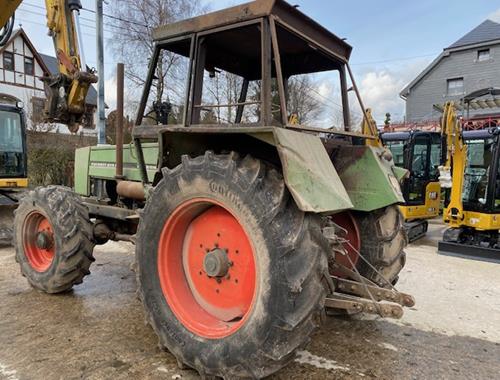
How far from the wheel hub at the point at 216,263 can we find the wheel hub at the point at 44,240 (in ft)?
7.50

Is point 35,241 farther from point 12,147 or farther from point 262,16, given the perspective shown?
point 12,147

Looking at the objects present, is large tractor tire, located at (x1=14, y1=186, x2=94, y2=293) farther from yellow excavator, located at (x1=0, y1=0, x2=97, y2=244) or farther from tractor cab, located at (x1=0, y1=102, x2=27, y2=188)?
tractor cab, located at (x1=0, y1=102, x2=27, y2=188)

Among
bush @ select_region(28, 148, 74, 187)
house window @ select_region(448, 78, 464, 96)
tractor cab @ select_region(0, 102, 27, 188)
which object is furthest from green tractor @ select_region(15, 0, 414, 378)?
house window @ select_region(448, 78, 464, 96)

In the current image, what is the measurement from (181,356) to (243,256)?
2.50 ft

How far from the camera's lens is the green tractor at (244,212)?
2299 mm

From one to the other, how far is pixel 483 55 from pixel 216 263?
26052 mm

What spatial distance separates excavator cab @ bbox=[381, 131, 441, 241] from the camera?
9.41 m

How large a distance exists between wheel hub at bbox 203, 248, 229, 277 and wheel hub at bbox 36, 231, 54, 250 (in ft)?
7.50

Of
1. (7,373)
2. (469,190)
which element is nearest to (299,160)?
(7,373)

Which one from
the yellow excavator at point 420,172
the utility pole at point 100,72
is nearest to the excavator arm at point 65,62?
the utility pole at point 100,72

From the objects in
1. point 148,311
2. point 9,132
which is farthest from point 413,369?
point 9,132

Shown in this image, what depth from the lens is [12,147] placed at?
790 cm

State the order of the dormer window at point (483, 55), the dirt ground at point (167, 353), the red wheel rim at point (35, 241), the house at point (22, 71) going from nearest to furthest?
the dirt ground at point (167, 353), the red wheel rim at point (35, 241), the dormer window at point (483, 55), the house at point (22, 71)

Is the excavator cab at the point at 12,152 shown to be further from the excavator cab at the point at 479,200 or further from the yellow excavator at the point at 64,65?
the excavator cab at the point at 479,200
